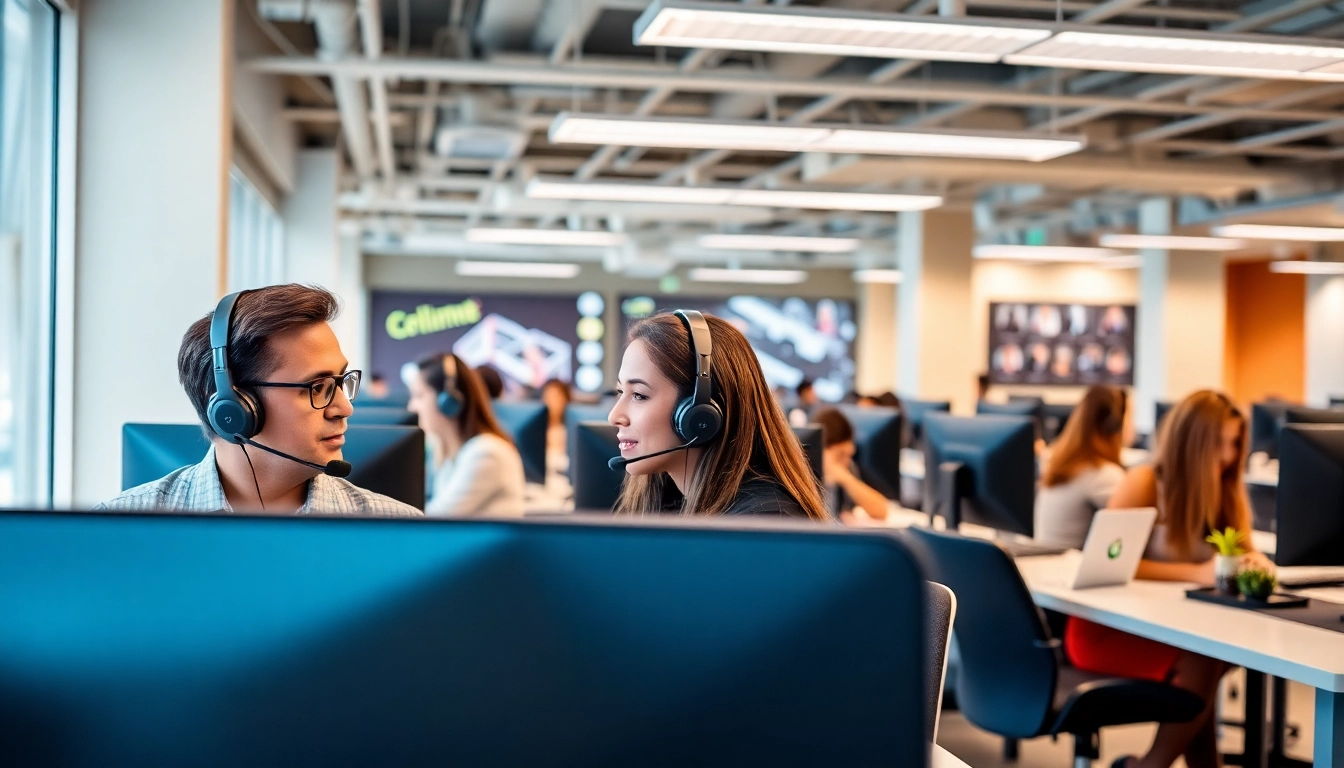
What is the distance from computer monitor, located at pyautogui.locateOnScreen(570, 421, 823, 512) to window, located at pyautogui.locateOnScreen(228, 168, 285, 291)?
4145 mm

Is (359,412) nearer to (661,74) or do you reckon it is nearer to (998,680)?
(998,680)

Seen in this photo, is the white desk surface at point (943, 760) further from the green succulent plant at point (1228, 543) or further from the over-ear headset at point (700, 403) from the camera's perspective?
the green succulent plant at point (1228, 543)

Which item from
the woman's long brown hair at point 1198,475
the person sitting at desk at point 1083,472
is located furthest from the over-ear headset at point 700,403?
the person sitting at desk at point 1083,472

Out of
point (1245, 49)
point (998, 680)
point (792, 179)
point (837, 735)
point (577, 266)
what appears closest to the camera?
point (837, 735)

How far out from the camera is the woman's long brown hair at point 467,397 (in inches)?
166

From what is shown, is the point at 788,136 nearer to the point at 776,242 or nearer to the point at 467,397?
the point at 467,397

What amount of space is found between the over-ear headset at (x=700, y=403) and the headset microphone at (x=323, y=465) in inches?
21.1

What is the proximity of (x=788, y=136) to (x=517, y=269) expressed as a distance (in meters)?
10.5

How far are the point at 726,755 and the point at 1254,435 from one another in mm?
7515

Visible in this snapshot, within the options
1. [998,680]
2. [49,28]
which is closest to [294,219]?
[49,28]

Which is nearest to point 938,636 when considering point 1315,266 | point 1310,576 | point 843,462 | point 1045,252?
point 1310,576

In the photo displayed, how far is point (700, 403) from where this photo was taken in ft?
6.41

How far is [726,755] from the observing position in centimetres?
64

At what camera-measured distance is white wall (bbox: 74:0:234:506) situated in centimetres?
380
